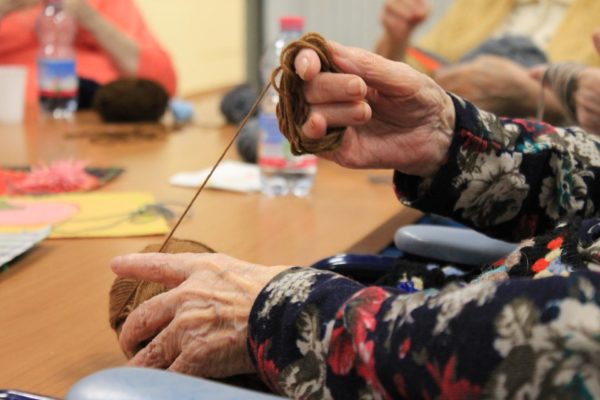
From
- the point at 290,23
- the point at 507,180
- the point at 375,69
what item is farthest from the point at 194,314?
the point at 290,23

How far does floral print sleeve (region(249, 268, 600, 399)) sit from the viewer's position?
1.66 ft

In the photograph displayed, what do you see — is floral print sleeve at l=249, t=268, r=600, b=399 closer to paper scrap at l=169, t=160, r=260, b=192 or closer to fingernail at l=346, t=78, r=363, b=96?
fingernail at l=346, t=78, r=363, b=96

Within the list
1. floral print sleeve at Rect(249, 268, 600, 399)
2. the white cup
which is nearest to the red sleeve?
the white cup

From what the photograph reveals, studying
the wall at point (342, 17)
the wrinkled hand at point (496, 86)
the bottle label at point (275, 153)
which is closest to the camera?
the bottle label at point (275, 153)

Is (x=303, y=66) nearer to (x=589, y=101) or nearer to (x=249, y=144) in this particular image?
(x=589, y=101)

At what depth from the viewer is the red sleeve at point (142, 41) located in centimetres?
239

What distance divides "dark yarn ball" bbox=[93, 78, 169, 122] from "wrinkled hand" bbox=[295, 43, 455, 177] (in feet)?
3.87

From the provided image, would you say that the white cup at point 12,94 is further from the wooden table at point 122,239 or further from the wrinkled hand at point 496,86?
the wrinkled hand at point 496,86

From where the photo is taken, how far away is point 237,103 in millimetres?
2068

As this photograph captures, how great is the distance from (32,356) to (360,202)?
72cm

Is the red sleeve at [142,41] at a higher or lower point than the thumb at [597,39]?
lower

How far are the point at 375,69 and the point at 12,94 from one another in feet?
4.41

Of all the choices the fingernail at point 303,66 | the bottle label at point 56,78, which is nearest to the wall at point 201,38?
the bottle label at point 56,78

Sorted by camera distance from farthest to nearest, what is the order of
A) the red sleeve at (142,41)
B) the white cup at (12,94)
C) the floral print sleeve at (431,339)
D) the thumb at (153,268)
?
the red sleeve at (142,41), the white cup at (12,94), the thumb at (153,268), the floral print sleeve at (431,339)
